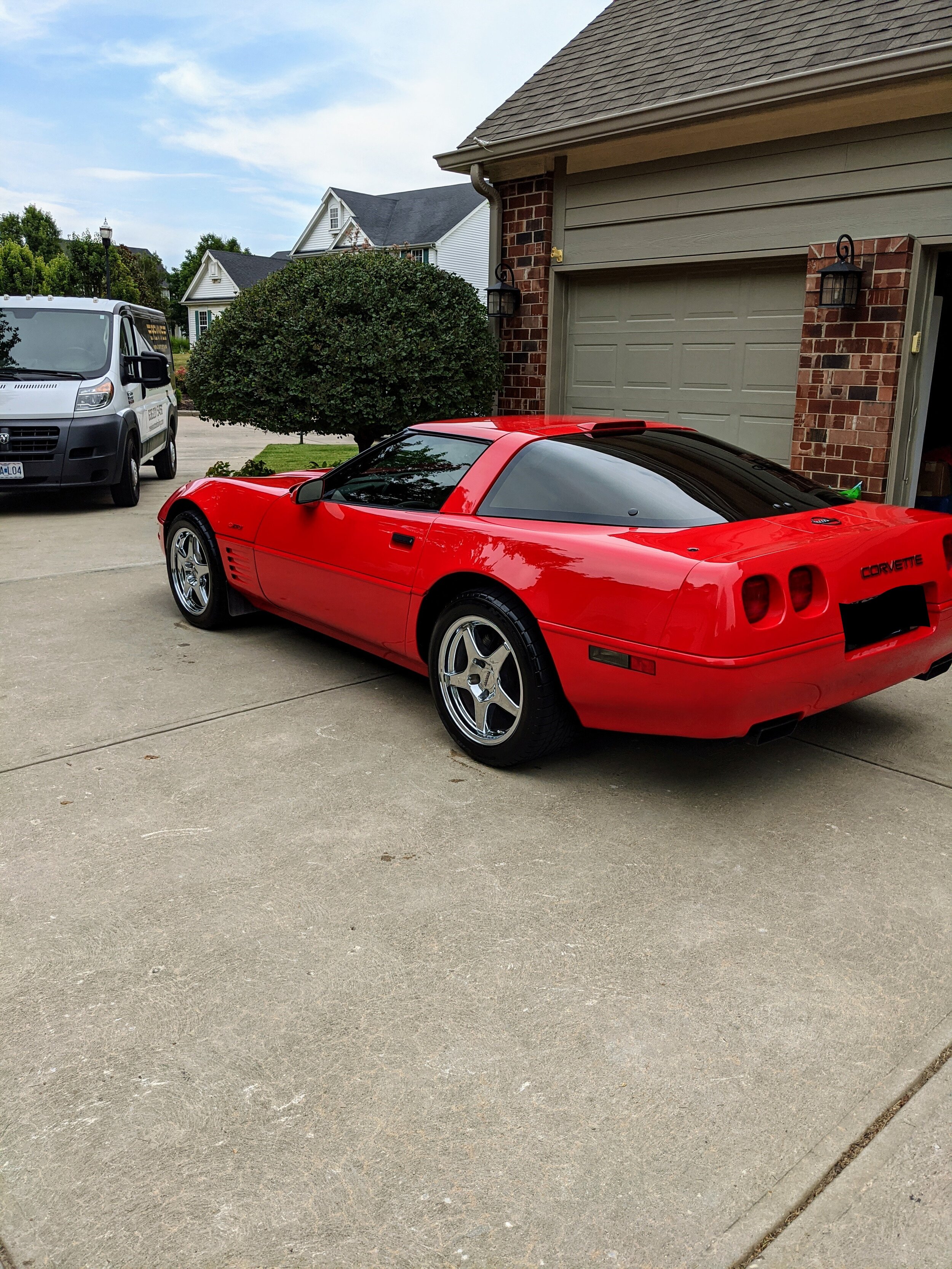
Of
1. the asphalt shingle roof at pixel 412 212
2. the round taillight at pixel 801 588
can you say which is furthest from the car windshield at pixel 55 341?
the asphalt shingle roof at pixel 412 212

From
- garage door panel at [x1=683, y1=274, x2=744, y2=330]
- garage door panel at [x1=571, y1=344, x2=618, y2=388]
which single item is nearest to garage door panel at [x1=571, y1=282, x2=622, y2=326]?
garage door panel at [x1=571, y1=344, x2=618, y2=388]

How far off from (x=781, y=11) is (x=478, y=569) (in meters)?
6.61

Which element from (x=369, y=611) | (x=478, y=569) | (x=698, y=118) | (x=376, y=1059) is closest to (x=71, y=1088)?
(x=376, y=1059)

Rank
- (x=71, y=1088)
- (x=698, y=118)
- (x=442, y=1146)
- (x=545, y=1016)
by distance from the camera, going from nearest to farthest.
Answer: (x=442, y=1146) → (x=71, y=1088) → (x=545, y=1016) → (x=698, y=118)

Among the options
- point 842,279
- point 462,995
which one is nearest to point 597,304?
point 842,279

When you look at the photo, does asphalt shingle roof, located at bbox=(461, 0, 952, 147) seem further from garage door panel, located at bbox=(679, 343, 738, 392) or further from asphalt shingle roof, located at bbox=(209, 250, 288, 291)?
asphalt shingle roof, located at bbox=(209, 250, 288, 291)

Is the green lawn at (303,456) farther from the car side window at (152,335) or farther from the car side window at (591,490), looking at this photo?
the car side window at (591,490)

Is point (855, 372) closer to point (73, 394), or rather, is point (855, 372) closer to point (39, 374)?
point (73, 394)

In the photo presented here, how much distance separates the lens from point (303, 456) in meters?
17.5

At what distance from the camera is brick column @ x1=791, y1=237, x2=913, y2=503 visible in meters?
7.07

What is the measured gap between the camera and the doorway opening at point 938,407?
7301 mm

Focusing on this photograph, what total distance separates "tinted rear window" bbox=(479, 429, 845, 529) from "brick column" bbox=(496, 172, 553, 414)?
5.57 metres

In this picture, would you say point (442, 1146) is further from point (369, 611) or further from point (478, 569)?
point (369, 611)

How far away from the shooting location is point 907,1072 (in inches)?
89.4
